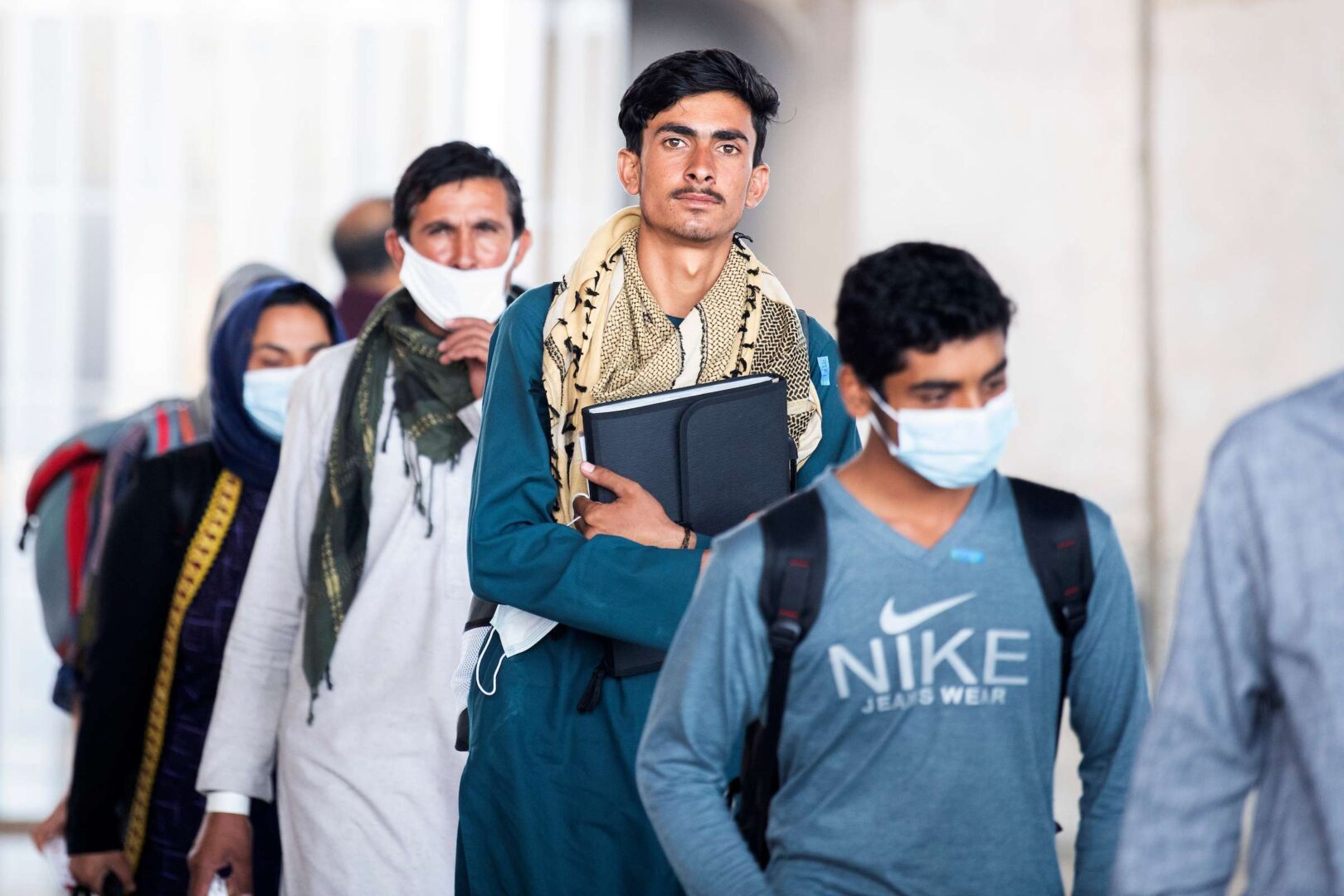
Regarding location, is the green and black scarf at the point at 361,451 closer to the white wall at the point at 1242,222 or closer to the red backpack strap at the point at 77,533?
the red backpack strap at the point at 77,533

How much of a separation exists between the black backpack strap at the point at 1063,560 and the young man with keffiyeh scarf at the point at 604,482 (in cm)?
50

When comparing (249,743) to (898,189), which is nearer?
(249,743)

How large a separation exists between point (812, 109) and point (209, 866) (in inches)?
137

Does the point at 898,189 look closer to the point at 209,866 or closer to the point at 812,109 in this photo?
the point at 812,109

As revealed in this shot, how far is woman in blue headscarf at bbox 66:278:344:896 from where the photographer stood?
336 centimetres

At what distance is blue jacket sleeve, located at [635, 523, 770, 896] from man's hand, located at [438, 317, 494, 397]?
1.25m

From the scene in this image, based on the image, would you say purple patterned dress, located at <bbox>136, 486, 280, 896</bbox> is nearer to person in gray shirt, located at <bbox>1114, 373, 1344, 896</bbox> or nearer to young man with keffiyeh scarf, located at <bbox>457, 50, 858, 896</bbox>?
young man with keffiyeh scarf, located at <bbox>457, 50, 858, 896</bbox>

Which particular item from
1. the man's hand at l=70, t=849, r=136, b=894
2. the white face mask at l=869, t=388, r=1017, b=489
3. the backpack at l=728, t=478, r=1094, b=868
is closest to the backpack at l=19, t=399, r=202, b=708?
the man's hand at l=70, t=849, r=136, b=894

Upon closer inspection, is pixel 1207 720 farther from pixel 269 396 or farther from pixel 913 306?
pixel 269 396

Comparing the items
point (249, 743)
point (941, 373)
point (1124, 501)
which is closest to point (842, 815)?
point (941, 373)

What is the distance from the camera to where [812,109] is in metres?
5.59

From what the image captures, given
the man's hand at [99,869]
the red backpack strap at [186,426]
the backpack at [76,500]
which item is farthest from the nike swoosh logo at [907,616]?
the backpack at [76,500]

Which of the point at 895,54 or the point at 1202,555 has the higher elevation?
the point at 895,54

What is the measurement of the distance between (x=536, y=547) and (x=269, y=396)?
160cm
